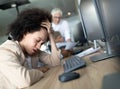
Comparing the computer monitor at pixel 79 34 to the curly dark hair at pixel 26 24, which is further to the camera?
the computer monitor at pixel 79 34

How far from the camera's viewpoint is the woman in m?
1.24

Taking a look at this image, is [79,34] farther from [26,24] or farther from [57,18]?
[26,24]

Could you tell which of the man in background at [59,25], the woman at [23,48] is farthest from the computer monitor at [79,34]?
the woman at [23,48]

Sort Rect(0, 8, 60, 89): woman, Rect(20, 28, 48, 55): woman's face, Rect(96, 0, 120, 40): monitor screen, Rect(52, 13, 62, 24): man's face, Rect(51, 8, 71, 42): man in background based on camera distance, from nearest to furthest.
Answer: Rect(96, 0, 120, 40): monitor screen
Rect(0, 8, 60, 89): woman
Rect(20, 28, 48, 55): woman's face
Rect(51, 8, 71, 42): man in background
Rect(52, 13, 62, 24): man's face

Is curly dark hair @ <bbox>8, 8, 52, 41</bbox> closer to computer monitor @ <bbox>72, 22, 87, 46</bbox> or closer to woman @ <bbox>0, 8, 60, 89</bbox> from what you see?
woman @ <bbox>0, 8, 60, 89</bbox>

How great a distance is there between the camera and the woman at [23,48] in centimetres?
124

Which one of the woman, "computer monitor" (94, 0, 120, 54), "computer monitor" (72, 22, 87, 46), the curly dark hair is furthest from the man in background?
"computer monitor" (94, 0, 120, 54)

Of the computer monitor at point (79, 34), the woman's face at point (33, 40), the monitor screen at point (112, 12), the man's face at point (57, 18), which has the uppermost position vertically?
the man's face at point (57, 18)

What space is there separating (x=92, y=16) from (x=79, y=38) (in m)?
1.60

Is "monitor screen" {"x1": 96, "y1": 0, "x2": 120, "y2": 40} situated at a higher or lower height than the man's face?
lower

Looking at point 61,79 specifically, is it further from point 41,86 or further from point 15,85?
point 15,85

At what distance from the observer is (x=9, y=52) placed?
1.31m

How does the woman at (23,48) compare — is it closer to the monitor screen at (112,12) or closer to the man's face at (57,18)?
the monitor screen at (112,12)

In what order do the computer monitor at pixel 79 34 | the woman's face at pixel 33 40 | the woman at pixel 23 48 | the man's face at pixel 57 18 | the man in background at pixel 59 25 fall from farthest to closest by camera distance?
1. the man's face at pixel 57 18
2. the man in background at pixel 59 25
3. the computer monitor at pixel 79 34
4. the woman's face at pixel 33 40
5. the woman at pixel 23 48
